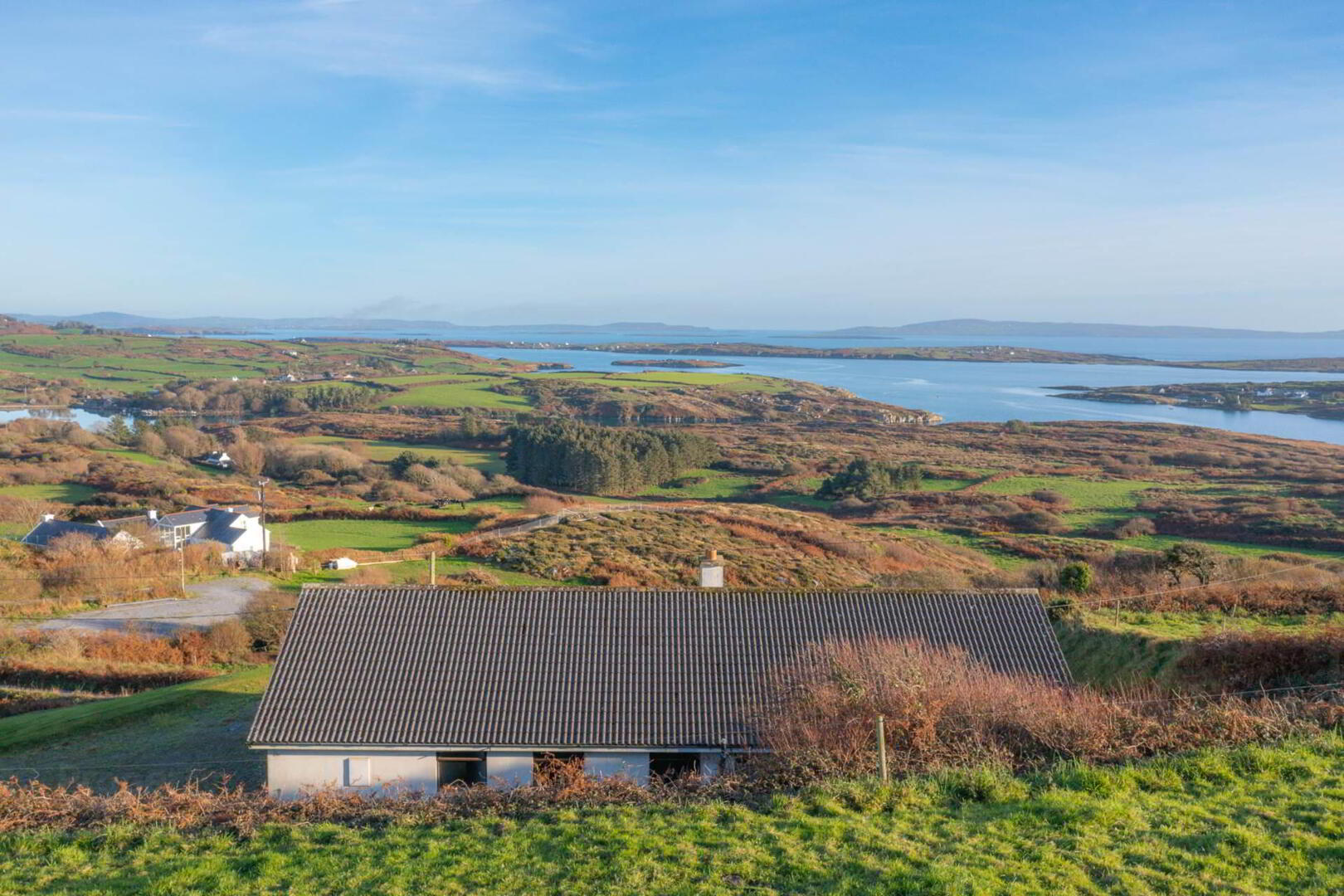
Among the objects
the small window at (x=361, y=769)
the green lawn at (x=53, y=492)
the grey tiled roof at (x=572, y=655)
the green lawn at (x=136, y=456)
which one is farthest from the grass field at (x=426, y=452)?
the small window at (x=361, y=769)

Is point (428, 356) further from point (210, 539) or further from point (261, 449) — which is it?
point (210, 539)

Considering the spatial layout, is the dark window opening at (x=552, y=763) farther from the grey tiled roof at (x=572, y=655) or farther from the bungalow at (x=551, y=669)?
the grey tiled roof at (x=572, y=655)

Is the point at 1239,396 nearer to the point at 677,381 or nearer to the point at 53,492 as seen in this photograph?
the point at 677,381

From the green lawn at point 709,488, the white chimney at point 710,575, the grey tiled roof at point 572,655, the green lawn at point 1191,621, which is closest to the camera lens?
the grey tiled roof at point 572,655

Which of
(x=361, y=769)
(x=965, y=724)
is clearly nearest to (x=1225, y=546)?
(x=965, y=724)

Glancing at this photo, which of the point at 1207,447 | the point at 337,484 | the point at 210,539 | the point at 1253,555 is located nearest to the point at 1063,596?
the point at 1253,555

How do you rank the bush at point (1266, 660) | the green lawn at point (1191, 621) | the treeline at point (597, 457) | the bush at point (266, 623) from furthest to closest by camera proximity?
1. the treeline at point (597, 457)
2. the bush at point (266, 623)
3. the green lawn at point (1191, 621)
4. the bush at point (1266, 660)
